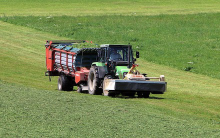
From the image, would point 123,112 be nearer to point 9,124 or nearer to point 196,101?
point 9,124

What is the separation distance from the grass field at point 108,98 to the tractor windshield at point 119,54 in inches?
70.3

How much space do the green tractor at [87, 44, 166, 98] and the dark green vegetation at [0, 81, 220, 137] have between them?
990mm

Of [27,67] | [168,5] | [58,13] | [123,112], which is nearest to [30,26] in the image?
[58,13]

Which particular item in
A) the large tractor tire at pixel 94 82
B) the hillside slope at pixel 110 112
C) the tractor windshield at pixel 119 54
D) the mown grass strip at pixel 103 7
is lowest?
the hillside slope at pixel 110 112

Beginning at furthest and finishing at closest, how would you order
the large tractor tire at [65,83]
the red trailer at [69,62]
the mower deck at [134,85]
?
the large tractor tire at [65,83], the red trailer at [69,62], the mower deck at [134,85]

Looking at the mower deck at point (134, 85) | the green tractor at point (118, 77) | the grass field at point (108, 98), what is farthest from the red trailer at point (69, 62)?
the mower deck at point (134, 85)

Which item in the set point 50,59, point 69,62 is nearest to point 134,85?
point 69,62

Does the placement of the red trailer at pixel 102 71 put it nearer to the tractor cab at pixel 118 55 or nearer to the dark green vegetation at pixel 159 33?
the tractor cab at pixel 118 55

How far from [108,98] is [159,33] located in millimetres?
26257

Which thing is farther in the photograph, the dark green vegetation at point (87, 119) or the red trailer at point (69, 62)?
the red trailer at point (69, 62)

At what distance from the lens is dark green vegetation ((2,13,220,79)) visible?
3519 centimetres

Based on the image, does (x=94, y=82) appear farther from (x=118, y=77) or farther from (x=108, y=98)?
(x=108, y=98)

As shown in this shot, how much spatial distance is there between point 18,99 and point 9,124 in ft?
14.5

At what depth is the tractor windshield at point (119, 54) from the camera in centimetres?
2168
